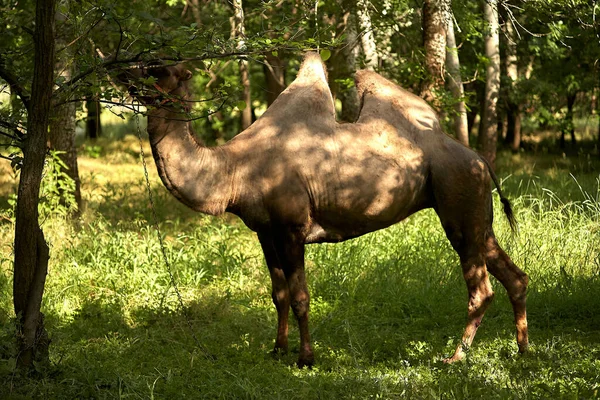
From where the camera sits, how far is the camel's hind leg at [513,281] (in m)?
6.38

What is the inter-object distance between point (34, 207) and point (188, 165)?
3.97ft

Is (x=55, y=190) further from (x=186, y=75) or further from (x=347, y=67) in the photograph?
(x=186, y=75)

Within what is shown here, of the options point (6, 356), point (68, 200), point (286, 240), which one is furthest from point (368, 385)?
point (68, 200)

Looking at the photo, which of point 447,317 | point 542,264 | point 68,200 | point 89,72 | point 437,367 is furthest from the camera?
point 68,200

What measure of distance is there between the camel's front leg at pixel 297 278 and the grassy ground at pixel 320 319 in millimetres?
172

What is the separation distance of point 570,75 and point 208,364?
14.1 meters

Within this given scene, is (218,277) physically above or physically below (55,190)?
below

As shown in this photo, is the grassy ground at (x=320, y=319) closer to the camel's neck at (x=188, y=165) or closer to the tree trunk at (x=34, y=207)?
the tree trunk at (x=34, y=207)

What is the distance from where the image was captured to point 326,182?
6195mm

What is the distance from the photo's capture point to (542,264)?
321 inches

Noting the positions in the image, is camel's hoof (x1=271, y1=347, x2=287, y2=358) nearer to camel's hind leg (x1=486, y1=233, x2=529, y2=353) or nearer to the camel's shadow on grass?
the camel's shadow on grass

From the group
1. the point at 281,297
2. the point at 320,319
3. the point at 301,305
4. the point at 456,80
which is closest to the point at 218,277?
the point at 320,319

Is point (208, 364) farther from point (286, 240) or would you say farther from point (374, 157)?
point (374, 157)

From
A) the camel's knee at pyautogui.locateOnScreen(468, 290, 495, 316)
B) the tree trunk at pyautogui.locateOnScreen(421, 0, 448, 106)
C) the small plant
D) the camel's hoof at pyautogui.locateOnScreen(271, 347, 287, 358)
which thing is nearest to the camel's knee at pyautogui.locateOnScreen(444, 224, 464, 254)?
the camel's knee at pyautogui.locateOnScreen(468, 290, 495, 316)
